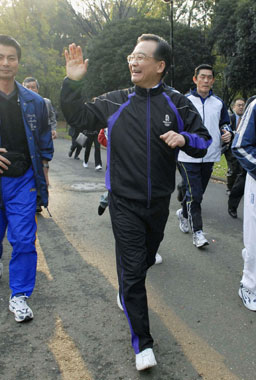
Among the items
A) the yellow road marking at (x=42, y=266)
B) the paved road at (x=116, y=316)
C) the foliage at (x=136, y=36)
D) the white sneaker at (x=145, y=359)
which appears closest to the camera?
the white sneaker at (x=145, y=359)

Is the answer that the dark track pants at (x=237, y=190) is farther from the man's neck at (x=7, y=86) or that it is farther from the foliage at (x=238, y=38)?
the foliage at (x=238, y=38)

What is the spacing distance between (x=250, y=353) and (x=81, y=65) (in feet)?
7.85

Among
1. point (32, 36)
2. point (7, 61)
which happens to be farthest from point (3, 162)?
point (32, 36)

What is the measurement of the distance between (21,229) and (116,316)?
1.08m

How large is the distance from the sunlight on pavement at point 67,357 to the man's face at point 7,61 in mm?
A: 2144

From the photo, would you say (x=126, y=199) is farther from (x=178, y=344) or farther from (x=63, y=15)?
(x=63, y=15)

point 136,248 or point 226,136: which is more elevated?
point 226,136

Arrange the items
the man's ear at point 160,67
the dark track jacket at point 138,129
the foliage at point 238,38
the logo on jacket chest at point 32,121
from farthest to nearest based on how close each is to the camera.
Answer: the foliage at point 238,38
the logo on jacket chest at point 32,121
the man's ear at point 160,67
the dark track jacket at point 138,129

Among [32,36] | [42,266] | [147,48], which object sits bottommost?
[42,266]

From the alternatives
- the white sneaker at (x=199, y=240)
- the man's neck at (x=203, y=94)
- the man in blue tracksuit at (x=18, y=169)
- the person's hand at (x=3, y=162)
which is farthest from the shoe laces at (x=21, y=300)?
the man's neck at (x=203, y=94)

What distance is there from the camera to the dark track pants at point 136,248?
9.39 ft

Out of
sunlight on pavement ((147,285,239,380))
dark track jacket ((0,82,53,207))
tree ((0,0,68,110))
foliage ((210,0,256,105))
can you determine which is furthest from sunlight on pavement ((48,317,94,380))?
tree ((0,0,68,110))

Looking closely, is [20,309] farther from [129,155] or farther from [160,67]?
[160,67]

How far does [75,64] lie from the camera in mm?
2943
